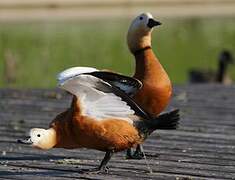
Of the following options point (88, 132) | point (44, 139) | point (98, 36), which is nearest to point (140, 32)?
point (88, 132)

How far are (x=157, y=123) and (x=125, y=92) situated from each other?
10.8 inches

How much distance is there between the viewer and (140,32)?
515 cm

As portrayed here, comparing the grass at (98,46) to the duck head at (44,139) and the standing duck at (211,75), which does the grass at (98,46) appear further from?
the duck head at (44,139)

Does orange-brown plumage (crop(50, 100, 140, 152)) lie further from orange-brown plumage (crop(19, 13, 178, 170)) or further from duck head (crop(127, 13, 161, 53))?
duck head (crop(127, 13, 161, 53))

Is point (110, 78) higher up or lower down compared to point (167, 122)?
higher up

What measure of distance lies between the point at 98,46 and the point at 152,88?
16628 mm

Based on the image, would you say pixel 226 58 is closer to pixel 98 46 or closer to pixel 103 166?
pixel 98 46

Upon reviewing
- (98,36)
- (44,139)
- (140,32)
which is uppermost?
(140,32)

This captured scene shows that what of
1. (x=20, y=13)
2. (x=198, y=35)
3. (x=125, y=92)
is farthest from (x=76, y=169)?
(x=20, y=13)

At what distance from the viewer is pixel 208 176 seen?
4.62 meters

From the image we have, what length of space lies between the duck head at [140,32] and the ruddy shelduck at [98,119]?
0.63 meters

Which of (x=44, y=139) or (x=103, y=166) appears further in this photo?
(x=103, y=166)

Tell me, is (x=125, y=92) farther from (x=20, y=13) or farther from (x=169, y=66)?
(x=20, y=13)

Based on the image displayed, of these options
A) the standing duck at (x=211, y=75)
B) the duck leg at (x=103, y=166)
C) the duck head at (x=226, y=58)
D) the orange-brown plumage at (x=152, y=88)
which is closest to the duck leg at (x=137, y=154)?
the orange-brown plumage at (x=152, y=88)
